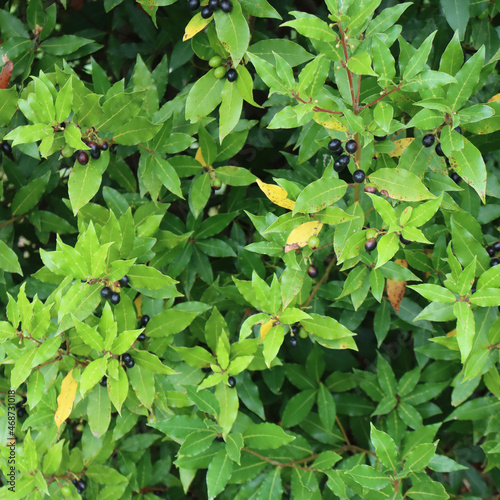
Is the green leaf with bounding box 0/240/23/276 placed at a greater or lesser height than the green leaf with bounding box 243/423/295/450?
greater

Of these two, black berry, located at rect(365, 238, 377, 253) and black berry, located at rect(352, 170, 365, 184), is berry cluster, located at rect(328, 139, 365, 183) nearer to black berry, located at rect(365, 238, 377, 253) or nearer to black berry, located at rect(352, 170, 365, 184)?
black berry, located at rect(352, 170, 365, 184)

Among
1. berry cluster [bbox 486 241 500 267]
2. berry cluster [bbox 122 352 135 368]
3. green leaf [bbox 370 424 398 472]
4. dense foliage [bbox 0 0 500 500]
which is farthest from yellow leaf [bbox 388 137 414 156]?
berry cluster [bbox 122 352 135 368]

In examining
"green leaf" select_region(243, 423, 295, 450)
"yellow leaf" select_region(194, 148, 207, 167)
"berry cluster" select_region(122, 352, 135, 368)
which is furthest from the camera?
"yellow leaf" select_region(194, 148, 207, 167)

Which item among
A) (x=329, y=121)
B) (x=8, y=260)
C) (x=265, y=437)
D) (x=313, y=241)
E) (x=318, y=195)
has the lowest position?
(x=265, y=437)

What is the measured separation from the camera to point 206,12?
1472mm

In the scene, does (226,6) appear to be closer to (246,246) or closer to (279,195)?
(279,195)

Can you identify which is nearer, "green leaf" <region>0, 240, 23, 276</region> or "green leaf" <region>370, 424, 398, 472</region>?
"green leaf" <region>370, 424, 398, 472</region>

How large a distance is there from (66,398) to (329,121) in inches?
41.5

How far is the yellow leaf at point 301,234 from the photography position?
56.7 inches

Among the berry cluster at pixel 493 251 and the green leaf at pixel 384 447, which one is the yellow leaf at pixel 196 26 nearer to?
the berry cluster at pixel 493 251

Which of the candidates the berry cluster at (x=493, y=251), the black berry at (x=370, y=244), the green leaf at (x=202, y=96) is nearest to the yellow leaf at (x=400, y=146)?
the black berry at (x=370, y=244)

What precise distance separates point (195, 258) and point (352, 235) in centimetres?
69

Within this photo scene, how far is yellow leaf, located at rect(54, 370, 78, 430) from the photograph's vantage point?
1563 millimetres

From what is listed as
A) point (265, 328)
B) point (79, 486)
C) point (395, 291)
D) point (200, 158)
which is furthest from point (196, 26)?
point (79, 486)
